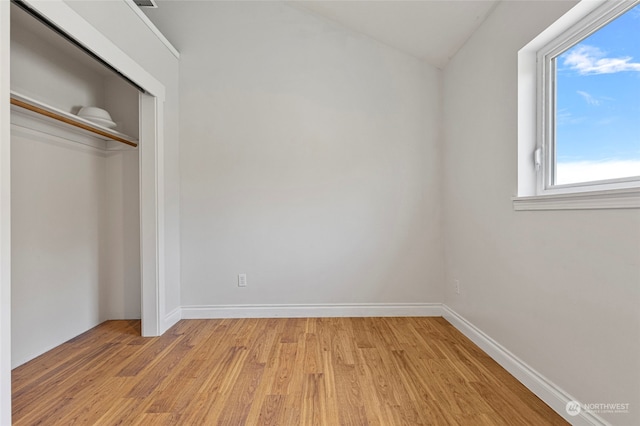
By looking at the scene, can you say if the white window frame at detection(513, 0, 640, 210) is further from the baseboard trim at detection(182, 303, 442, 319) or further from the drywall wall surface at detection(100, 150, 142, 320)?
the drywall wall surface at detection(100, 150, 142, 320)

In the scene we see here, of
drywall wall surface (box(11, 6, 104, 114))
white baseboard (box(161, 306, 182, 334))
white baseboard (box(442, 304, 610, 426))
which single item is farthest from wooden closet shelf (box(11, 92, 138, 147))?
white baseboard (box(442, 304, 610, 426))

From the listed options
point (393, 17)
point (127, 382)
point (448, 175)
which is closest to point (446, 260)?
point (448, 175)

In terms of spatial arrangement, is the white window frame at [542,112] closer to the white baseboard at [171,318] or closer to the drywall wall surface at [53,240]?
the white baseboard at [171,318]

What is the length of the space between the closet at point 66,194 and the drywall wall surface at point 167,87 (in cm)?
25

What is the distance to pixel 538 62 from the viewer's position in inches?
73.8

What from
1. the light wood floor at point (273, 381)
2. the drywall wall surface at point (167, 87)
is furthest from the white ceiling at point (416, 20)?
the light wood floor at point (273, 381)

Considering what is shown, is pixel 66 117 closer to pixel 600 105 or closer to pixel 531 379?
pixel 600 105

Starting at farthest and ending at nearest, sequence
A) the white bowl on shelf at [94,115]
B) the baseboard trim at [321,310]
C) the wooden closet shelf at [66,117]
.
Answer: the baseboard trim at [321,310], the white bowl on shelf at [94,115], the wooden closet shelf at [66,117]

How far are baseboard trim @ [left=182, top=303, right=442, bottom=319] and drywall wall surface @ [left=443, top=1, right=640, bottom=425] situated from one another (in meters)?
0.30

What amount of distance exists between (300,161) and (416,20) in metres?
1.52

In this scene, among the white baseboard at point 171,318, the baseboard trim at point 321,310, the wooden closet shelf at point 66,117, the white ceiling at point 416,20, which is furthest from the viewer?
the baseboard trim at point 321,310

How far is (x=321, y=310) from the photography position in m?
3.03

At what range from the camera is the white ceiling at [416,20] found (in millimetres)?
2311

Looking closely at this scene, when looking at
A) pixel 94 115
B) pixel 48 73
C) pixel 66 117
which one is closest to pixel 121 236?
pixel 94 115
